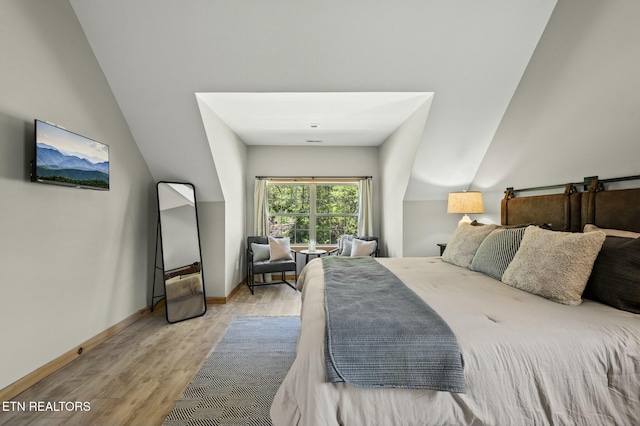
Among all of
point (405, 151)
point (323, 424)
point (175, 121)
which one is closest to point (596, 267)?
point (323, 424)

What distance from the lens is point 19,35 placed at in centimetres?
215

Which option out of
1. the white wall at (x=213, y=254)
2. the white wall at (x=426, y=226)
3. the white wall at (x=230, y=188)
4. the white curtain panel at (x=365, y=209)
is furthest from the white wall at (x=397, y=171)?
the white wall at (x=213, y=254)

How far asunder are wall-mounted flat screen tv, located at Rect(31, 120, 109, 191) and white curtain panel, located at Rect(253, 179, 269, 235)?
8.84ft

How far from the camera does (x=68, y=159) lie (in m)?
2.46

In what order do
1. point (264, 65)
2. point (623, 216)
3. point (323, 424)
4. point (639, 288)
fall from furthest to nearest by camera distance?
point (264, 65)
point (623, 216)
point (639, 288)
point (323, 424)

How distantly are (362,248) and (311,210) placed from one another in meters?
1.39

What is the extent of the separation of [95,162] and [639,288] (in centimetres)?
389

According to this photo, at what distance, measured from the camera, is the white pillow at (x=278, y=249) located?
4957 mm

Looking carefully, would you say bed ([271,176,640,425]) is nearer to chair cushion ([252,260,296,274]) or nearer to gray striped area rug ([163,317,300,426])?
gray striped area rug ([163,317,300,426])

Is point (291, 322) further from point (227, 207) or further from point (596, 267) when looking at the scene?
point (596, 267)

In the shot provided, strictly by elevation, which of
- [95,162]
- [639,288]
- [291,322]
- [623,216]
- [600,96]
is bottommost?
[291,322]

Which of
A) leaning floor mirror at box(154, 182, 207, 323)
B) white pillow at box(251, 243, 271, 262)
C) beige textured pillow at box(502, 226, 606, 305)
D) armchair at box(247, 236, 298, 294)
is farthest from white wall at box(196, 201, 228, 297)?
beige textured pillow at box(502, 226, 606, 305)

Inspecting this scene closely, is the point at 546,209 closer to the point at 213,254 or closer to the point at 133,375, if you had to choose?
the point at 133,375

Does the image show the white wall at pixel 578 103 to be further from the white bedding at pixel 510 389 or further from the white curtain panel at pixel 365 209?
the white curtain panel at pixel 365 209
